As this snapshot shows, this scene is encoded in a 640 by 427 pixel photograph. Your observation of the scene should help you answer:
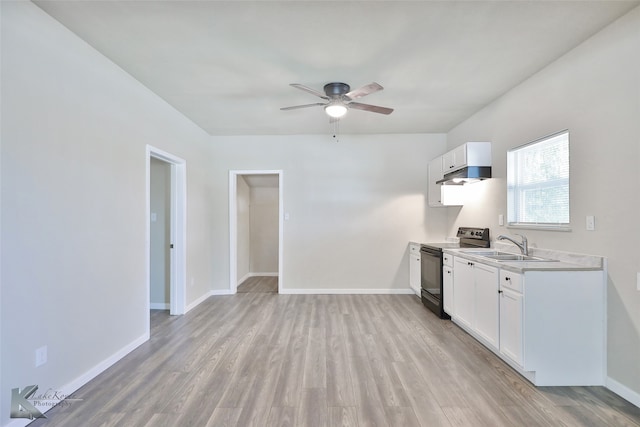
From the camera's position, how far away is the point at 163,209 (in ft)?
13.5

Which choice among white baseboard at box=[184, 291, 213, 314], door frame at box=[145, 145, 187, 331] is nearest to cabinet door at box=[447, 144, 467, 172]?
door frame at box=[145, 145, 187, 331]

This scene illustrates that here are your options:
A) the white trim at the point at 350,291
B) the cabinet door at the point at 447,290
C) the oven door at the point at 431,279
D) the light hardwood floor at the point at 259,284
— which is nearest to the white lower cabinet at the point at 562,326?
the cabinet door at the point at 447,290

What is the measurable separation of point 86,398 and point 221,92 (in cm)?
293

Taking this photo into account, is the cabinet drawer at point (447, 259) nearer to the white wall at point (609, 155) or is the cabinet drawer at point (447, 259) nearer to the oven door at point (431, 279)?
the oven door at point (431, 279)

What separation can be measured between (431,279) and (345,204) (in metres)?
1.77

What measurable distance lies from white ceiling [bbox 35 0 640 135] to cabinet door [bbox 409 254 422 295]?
7.60ft

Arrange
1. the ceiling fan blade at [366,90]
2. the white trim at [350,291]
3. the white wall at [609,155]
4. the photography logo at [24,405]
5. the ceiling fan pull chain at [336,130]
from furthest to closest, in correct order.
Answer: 1. the white trim at [350,291]
2. the ceiling fan pull chain at [336,130]
3. the ceiling fan blade at [366,90]
4. the white wall at [609,155]
5. the photography logo at [24,405]

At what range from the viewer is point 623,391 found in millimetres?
2021

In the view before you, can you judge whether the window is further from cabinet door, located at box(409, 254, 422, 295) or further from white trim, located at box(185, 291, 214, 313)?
white trim, located at box(185, 291, 214, 313)

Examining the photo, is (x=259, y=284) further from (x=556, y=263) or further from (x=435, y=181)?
(x=556, y=263)

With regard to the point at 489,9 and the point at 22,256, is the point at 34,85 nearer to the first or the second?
the point at 22,256

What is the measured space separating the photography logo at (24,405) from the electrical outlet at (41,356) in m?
0.13

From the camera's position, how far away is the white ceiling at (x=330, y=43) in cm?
192

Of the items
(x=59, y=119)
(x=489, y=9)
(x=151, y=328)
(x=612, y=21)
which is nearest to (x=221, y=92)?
(x=59, y=119)
